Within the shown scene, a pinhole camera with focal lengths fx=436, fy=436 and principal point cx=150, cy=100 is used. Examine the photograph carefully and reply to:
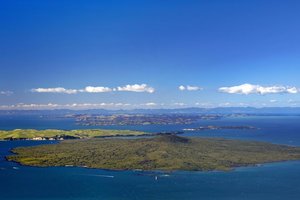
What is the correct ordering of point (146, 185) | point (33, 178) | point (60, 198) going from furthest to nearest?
point (33, 178) < point (146, 185) < point (60, 198)

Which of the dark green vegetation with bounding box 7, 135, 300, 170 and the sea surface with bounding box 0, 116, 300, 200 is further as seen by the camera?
the dark green vegetation with bounding box 7, 135, 300, 170

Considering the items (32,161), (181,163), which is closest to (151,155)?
(181,163)

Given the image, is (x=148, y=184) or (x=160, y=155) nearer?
(x=148, y=184)

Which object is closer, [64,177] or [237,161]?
[64,177]

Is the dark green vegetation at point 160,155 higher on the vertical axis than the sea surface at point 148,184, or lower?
higher

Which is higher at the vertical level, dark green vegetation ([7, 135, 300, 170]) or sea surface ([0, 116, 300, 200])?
dark green vegetation ([7, 135, 300, 170])

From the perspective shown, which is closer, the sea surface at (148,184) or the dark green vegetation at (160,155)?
the sea surface at (148,184)

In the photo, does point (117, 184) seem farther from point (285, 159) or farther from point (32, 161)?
point (285, 159)

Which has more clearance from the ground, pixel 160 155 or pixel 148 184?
pixel 160 155
